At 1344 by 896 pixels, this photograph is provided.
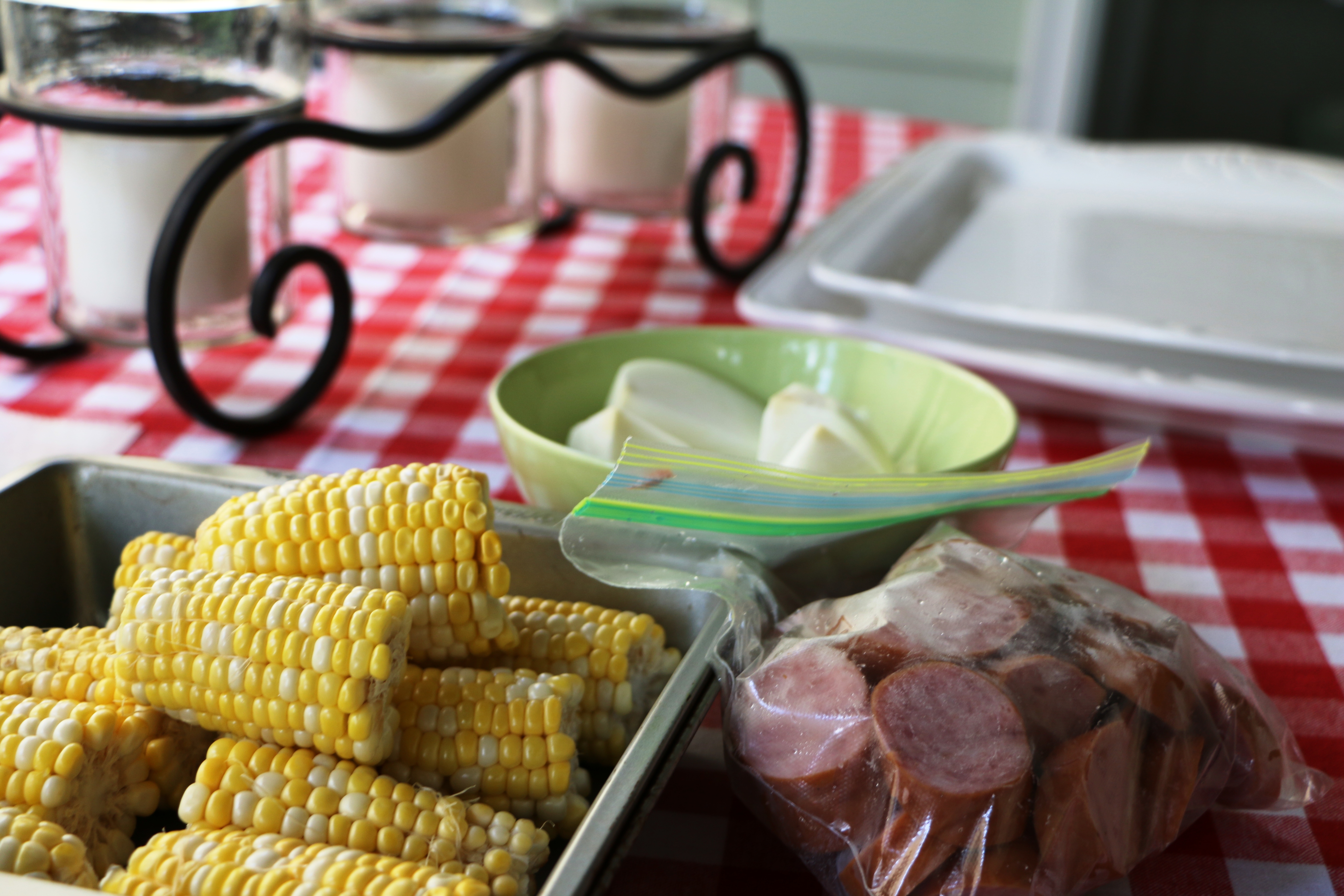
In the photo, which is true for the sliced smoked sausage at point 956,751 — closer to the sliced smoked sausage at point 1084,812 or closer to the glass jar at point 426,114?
the sliced smoked sausage at point 1084,812

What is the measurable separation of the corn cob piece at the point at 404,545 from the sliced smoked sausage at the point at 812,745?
0.09 metres

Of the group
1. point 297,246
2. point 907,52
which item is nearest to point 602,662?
point 297,246

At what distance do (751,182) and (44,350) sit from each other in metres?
0.53

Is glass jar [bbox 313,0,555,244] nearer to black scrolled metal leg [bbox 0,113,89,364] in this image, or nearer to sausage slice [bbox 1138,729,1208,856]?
black scrolled metal leg [bbox 0,113,89,364]

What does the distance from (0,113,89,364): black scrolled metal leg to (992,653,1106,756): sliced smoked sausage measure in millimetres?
635

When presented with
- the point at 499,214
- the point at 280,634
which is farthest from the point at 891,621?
the point at 499,214

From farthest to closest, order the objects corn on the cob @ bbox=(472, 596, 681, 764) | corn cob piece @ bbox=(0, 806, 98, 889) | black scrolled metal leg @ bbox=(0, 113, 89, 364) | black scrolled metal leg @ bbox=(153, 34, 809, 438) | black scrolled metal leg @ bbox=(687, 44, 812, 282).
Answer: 1. black scrolled metal leg @ bbox=(687, 44, 812, 282)
2. black scrolled metal leg @ bbox=(0, 113, 89, 364)
3. black scrolled metal leg @ bbox=(153, 34, 809, 438)
4. corn on the cob @ bbox=(472, 596, 681, 764)
5. corn cob piece @ bbox=(0, 806, 98, 889)

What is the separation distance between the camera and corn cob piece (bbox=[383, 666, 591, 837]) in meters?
0.37

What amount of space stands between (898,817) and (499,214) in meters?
0.67

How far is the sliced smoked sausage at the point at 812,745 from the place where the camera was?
1.11ft

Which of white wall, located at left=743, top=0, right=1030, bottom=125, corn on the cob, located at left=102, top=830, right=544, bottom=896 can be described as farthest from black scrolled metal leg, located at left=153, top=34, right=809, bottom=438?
white wall, located at left=743, top=0, right=1030, bottom=125

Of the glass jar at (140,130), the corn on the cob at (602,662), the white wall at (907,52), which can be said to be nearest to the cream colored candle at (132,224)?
the glass jar at (140,130)

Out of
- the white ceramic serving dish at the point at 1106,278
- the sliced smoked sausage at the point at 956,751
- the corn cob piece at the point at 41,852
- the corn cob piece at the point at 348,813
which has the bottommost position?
the white ceramic serving dish at the point at 1106,278

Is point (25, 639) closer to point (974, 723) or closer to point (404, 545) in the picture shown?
point (404, 545)
